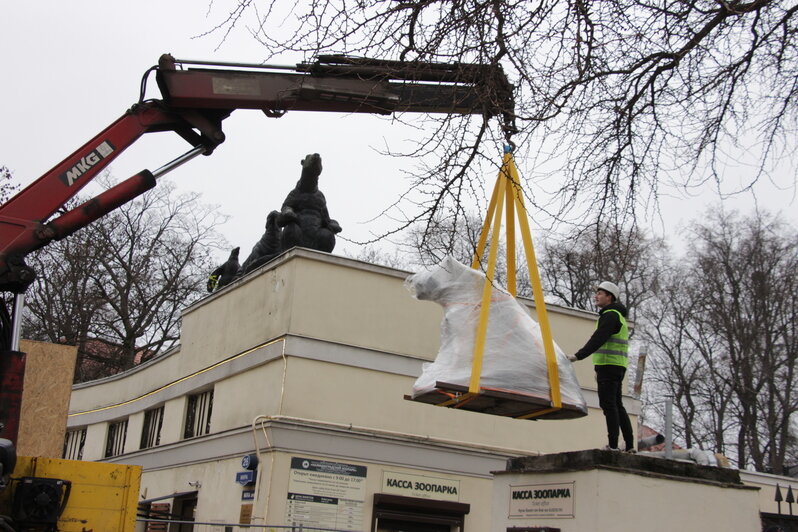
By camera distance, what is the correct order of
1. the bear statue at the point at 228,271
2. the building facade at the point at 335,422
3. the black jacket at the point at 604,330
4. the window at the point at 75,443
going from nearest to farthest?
1. the black jacket at the point at 604,330
2. the building facade at the point at 335,422
3. the bear statue at the point at 228,271
4. the window at the point at 75,443

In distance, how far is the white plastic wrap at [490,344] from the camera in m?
7.09

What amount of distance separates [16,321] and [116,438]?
568 inches

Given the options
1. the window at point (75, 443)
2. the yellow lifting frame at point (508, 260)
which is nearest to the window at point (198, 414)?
Answer: the window at point (75, 443)

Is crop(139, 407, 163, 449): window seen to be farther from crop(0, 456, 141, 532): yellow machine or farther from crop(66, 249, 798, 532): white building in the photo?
crop(0, 456, 141, 532): yellow machine

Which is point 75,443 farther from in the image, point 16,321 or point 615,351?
point 615,351

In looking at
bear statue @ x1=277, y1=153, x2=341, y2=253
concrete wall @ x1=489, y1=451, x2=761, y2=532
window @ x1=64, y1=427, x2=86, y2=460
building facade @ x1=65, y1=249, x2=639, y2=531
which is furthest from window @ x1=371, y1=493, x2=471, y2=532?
window @ x1=64, y1=427, x2=86, y2=460

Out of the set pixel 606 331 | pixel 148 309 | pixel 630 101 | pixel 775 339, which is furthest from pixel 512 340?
pixel 148 309

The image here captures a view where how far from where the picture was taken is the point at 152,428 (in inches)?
789

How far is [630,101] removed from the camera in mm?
8141

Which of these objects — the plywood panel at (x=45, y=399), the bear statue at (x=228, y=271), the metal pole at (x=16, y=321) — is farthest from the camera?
the bear statue at (x=228, y=271)

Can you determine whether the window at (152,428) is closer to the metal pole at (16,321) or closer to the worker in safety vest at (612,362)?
the metal pole at (16,321)

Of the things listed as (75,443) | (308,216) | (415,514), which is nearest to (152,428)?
(75,443)

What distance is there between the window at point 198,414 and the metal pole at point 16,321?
833 cm

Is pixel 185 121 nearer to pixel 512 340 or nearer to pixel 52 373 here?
pixel 52 373
